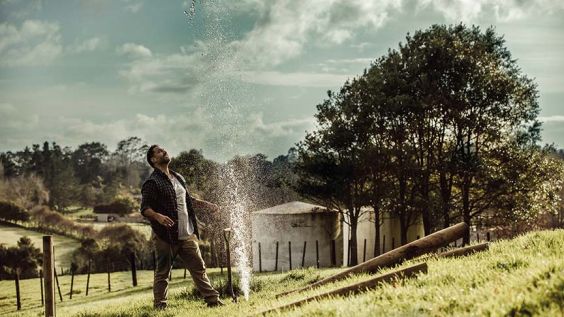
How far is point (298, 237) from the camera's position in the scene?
127ft

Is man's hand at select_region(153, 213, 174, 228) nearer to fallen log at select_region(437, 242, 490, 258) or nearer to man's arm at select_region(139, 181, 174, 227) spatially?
man's arm at select_region(139, 181, 174, 227)

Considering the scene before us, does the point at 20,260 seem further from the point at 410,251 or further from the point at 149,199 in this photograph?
the point at 410,251

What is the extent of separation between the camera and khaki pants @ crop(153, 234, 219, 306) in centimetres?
882

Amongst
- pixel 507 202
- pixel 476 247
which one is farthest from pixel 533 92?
pixel 476 247

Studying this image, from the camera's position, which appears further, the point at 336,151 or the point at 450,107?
the point at 336,151

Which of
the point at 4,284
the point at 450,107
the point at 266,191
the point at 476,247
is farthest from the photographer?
the point at 266,191

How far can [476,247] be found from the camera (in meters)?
8.60

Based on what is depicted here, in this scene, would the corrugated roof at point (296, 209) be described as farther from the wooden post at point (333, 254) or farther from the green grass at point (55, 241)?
the green grass at point (55, 241)

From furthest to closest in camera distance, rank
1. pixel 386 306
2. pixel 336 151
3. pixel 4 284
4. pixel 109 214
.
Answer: pixel 109 214 < pixel 4 284 < pixel 336 151 < pixel 386 306

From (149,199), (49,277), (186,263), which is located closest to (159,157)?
(149,199)

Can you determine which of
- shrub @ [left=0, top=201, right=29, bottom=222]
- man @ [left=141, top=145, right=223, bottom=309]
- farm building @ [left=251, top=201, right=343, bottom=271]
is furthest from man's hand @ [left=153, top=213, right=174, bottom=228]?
shrub @ [left=0, top=201, right=29, bottom=222]

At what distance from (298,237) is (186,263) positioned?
99.0ft

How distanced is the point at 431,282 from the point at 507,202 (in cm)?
2766

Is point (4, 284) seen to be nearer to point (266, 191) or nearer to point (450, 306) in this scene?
point (266, 191)
